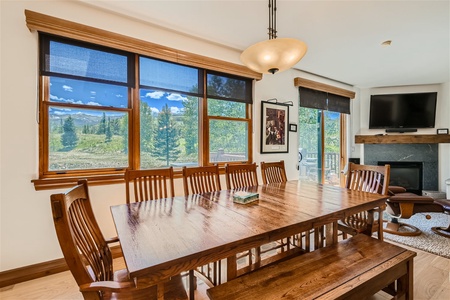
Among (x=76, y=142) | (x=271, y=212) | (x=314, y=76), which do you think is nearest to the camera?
Result: (x=271, y=212)

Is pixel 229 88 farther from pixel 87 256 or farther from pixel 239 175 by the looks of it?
pixel 87 256

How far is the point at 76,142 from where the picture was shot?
7.69 ft

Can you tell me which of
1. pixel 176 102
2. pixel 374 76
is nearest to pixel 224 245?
pixel 176 102

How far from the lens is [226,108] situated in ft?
11.2

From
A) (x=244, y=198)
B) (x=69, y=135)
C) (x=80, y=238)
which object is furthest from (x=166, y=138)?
(x=80, y=238)

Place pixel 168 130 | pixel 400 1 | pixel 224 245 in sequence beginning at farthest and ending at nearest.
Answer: pixel 168 130 < pixel 400 1 < pixel 224 245

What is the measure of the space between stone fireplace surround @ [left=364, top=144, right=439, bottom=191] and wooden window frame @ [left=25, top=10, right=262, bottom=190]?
13.3 feet

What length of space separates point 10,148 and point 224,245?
7.23 ft

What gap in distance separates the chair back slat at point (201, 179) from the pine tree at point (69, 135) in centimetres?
122

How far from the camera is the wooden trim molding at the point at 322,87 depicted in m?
4.10

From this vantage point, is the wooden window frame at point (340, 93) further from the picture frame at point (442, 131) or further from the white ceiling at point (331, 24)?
the picture frame at point (442, 131)

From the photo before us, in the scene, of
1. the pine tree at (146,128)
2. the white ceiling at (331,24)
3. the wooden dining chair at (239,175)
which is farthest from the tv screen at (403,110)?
the pine tree at (146,128)

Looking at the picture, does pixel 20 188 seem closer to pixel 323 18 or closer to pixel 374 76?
pixel 323 18

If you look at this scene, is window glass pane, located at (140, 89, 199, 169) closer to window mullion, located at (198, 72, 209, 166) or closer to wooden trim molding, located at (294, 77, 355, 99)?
window mullion, located at (198, 72, 209, 166)
